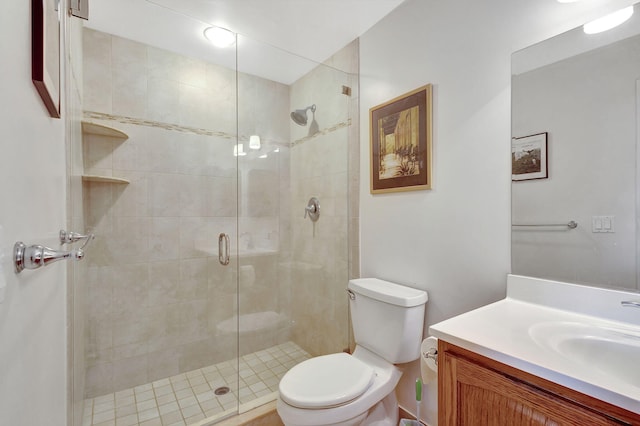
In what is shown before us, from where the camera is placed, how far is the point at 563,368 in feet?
2.19

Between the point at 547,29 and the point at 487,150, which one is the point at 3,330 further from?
the point at 547,29

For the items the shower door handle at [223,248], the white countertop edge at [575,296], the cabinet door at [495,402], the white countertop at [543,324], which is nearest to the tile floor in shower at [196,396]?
the shower door handle at [223,248]

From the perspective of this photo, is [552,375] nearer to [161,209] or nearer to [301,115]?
[301,115]

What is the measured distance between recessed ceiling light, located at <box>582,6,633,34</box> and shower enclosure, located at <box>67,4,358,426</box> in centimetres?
122

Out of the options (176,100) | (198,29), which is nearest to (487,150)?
(198,29)

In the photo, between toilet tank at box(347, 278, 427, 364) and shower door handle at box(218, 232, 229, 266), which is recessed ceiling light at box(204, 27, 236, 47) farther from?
toilet tank at box(347, 278, 427, 364)

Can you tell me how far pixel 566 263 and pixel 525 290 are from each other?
0.17m

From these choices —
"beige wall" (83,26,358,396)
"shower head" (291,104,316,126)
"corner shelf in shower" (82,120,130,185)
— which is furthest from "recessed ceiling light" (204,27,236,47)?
"corner shelf in shower" (82,120,130,185)

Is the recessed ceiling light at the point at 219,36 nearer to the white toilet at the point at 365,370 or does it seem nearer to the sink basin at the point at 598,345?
the white toilet at the point at 365,370

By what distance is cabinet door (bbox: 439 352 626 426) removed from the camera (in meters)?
0.65

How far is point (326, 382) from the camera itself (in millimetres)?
1303

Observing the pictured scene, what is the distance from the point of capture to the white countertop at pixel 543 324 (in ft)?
2.04

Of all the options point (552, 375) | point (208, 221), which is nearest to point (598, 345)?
point (552, 375)

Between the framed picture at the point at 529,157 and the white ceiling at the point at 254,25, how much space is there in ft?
3.56
